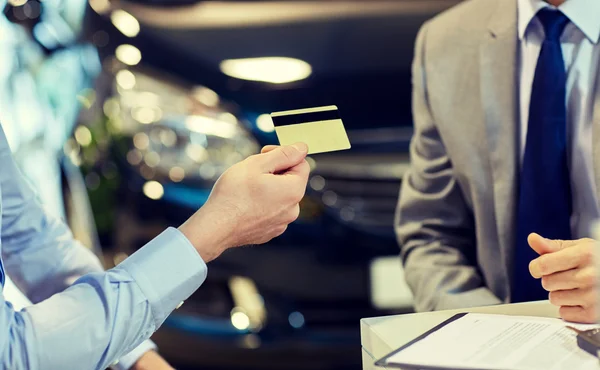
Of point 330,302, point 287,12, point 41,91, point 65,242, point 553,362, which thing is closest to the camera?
point 553,362

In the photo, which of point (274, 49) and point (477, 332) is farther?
point (274, 49)

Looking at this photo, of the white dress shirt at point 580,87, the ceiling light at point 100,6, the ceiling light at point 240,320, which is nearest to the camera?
the white dress shirt at point 580,87

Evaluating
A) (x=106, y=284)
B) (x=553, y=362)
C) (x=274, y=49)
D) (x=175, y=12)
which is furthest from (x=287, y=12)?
(x=553, y=362)

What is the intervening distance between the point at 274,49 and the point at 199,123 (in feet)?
0.87

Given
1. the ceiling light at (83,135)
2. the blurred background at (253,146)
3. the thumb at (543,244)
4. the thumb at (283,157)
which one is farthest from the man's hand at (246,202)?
the ceiling light at (83,135)

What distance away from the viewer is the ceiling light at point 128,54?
167 cm

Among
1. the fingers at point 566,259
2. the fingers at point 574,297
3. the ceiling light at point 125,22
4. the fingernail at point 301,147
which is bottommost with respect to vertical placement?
the fingers at point 574,297

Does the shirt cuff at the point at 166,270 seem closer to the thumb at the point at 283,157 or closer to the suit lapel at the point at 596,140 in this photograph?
the thumb at the point at 283,157

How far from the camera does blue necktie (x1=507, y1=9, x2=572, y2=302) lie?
108cm

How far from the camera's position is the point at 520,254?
112cm

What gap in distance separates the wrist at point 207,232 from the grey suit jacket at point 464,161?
0.51 meters

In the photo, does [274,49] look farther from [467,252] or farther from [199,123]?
[467,252]

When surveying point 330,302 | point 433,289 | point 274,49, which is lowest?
point 330,302

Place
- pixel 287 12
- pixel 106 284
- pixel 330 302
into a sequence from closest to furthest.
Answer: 1. pixel 106 284
2. pixel 330 302
3. pixel 287 12
